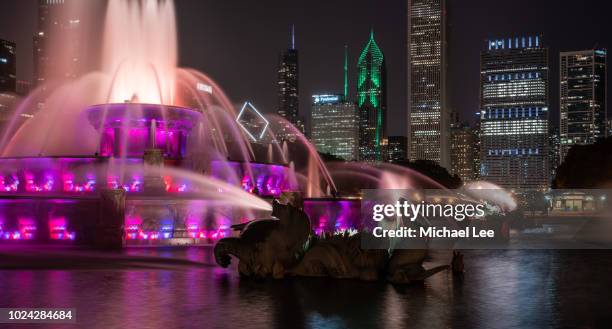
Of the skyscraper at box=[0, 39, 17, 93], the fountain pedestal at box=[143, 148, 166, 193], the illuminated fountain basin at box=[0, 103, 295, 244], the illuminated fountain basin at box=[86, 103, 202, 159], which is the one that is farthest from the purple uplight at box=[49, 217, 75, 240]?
the skyscraper at box=[0, 39, 17, 93]

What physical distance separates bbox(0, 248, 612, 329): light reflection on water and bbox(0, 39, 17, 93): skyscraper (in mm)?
152807

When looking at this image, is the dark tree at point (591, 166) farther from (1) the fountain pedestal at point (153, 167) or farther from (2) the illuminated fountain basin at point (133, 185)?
(1) the fountain pedestal at point (153, 167)

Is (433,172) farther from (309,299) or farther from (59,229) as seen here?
(309,299)

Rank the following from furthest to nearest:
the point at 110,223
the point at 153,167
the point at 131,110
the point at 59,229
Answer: the point at 131,110, the point at 153,167, the point at 59,229, the point at 110,223

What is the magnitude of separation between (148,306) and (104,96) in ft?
99.7

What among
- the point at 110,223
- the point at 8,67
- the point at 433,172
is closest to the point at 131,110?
the point at 110,223

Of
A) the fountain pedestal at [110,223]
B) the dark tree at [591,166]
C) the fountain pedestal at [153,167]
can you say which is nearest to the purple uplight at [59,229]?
the fountain pedestal at [110,223]

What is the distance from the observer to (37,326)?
11859 mm

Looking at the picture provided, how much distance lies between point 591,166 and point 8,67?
13180 cm

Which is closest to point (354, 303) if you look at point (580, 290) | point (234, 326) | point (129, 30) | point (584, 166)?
point (234, 326)

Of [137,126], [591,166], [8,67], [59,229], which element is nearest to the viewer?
[59,229]

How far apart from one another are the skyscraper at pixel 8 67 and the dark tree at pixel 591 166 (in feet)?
395

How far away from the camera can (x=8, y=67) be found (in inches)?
6412

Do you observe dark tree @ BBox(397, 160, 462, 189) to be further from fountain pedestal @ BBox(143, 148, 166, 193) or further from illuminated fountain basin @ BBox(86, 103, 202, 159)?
fountain pedestal @ BBox(143, 148, 166, 193)
